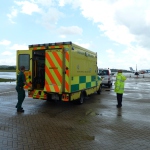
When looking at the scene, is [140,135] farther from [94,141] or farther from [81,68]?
[81,68]

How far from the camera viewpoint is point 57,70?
8.29m

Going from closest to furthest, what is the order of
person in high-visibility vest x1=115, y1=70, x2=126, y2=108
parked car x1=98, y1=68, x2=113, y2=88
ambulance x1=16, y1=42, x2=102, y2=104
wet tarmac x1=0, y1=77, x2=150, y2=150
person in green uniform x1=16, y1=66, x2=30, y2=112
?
wet tarmac x1=0, y1=77, x2=150, y2=150 < person in green uniform x1=16, y1=66, x2=30, y2=112 < ambulance x1=16, y1=42, x2=102, y2=104 < person in high-visibility vest x1=115, y1=70, x2=126, y2=108 < parked car x1=98, y1=68, x2=113, y2=88

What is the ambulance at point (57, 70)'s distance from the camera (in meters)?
8.16

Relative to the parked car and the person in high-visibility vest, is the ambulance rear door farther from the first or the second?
the parked car

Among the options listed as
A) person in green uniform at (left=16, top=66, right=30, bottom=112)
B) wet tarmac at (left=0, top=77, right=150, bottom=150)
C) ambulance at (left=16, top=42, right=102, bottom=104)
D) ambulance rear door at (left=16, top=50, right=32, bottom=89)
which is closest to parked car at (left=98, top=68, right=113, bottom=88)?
ambulance at (left=16, top=42, right=102, bottom=104)

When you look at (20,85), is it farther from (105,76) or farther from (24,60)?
(105,76)

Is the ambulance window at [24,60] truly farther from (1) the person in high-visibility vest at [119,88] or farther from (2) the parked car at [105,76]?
(2) the parked car at [105,76]

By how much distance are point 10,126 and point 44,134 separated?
1269 millimetres

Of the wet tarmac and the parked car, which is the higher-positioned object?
the parked car

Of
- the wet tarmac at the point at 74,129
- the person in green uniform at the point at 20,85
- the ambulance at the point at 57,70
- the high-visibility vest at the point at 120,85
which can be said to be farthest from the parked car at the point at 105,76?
the person in green uniform at the point at 20,85

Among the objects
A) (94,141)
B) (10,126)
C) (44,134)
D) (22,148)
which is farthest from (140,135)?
(10,126)

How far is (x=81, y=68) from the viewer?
30.5ft

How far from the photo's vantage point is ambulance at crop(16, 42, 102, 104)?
8156mm

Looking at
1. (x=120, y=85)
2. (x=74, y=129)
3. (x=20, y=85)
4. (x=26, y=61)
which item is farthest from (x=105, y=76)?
(x=74, y=129)
